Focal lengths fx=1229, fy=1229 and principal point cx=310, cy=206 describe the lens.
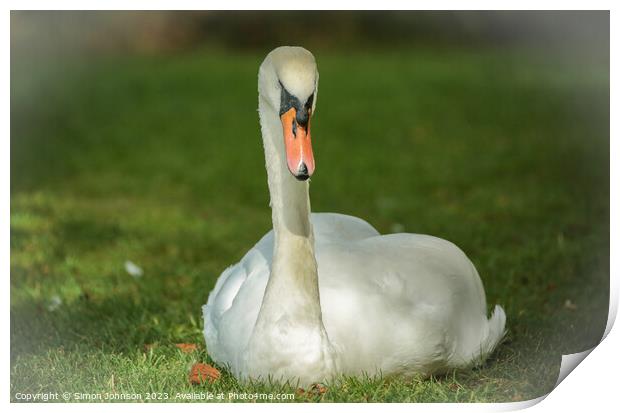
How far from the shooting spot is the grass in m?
3.32

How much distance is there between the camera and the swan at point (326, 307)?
9.65ft

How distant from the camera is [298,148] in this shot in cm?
268

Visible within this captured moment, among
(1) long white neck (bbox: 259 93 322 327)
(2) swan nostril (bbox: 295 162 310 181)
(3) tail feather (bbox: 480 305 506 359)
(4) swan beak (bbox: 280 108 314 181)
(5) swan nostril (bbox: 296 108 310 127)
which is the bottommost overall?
(3) tail feather (bbox: 480 305 506 359)

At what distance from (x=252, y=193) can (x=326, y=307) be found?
2364mm

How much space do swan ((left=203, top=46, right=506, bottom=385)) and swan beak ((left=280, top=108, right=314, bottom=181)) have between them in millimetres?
36

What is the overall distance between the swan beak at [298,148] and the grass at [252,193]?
1.94ft

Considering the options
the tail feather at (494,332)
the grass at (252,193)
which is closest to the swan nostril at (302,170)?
the grass at (252,193)

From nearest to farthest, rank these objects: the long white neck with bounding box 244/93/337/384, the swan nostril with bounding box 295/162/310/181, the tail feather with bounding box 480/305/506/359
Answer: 1. the swan nostril with bounding box 295/162/310/181
2. the long white neck with bounding box 244/93/337/384
3. the tail feather with bounding box 480/305/506/359

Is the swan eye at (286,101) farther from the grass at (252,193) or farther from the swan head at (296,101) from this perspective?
the grass at (252,193)

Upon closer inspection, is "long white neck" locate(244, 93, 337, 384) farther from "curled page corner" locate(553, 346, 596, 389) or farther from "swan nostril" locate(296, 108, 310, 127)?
"curled page corner" locate(553, 346, 596, 389)

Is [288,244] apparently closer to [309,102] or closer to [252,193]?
[309,102]

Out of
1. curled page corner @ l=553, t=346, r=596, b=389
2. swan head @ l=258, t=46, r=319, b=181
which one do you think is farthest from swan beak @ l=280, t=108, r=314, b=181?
A: curled page corner @ l=553, t=346, r=596, b=389

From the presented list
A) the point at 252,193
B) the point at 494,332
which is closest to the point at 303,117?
the point at 494,332
